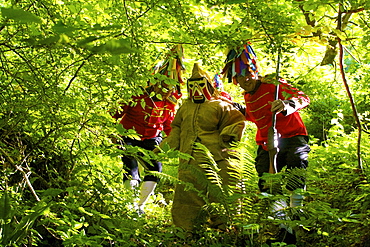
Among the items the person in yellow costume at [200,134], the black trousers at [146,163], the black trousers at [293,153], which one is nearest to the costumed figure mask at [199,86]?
the person in yellow costume at [200,134]

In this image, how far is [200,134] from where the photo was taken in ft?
12.8

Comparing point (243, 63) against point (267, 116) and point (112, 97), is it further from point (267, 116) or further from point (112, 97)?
point (112, 97)

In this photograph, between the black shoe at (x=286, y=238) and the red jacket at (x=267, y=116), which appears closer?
the black shoe at (x=286, y=238)

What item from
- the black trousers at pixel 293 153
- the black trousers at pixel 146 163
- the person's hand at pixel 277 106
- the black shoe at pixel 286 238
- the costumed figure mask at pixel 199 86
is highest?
the costumed figure mask at pixel 199 86

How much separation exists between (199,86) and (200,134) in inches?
19.7

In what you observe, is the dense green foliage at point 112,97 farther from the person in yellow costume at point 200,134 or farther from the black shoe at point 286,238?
the person in yellow costume at point 200,134

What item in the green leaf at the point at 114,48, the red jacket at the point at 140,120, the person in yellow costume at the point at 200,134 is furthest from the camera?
the red jacket at the point at 140,120

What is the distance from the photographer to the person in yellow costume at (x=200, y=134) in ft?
12.2

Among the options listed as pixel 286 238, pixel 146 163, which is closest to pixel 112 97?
pixel 286 238

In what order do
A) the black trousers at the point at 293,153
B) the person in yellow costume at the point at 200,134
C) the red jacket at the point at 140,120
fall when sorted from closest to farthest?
the black trousers at the point at 293,153 → the person in yellow costume at the point at 200,134 → the red jacket at the point at 140,120

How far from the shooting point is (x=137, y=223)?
2701 mm

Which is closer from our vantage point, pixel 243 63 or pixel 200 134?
pixel 243 63

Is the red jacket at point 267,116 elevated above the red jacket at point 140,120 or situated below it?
above

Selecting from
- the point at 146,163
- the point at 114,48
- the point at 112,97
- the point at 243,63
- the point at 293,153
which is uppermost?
the point at 243,63
